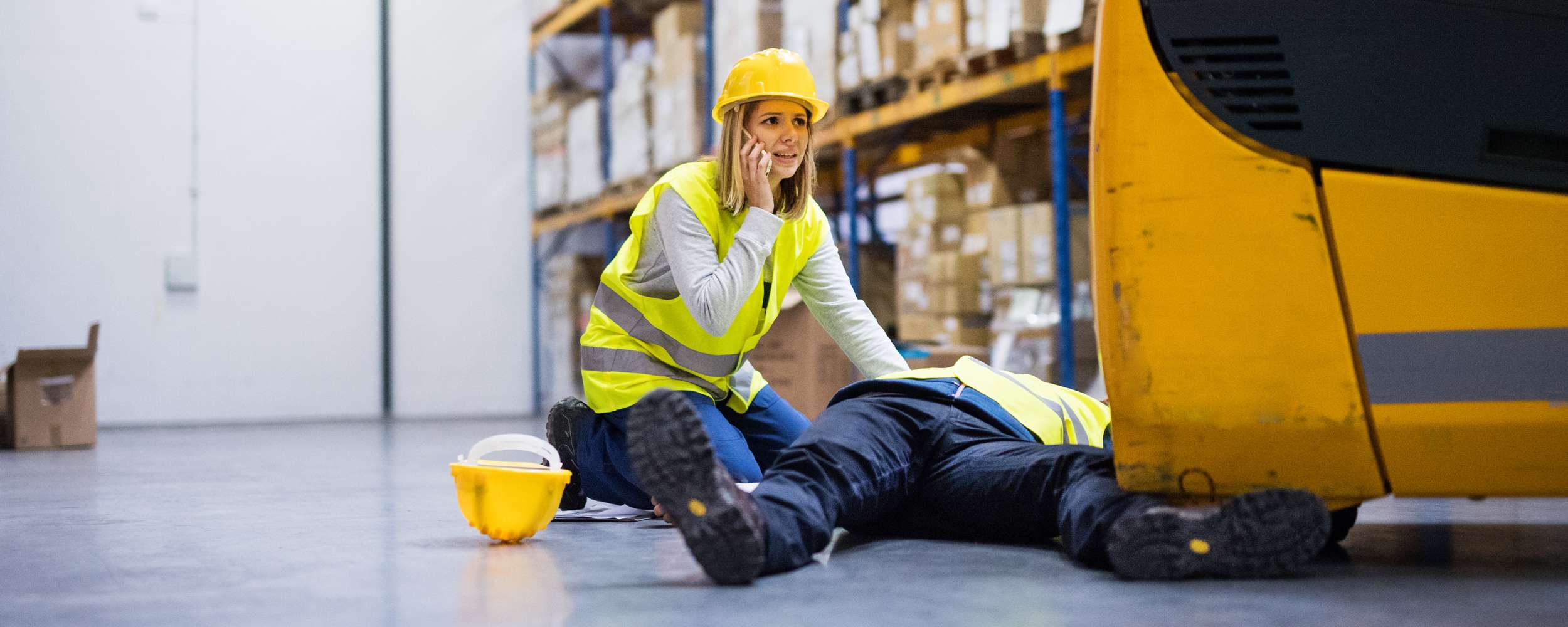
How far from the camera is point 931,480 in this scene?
2682mm

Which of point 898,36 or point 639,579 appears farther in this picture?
point 898,36

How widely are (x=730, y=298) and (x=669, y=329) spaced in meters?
0.34

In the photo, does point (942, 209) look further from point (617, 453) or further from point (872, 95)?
point (617, 453)

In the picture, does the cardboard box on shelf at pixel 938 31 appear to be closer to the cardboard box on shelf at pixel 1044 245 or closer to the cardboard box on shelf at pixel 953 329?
the cardboard box on shelf at pixel 1044 245

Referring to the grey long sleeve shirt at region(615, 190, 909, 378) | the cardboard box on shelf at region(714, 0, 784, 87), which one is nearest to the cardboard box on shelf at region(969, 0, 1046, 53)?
the cardboard box on shelf at region(714, 0, 784, 87)

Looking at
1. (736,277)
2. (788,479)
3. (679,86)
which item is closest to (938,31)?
(679,86)

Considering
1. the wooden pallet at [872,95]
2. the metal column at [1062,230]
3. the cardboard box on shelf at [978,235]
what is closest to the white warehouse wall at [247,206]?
the wooden pallet at [872,95]

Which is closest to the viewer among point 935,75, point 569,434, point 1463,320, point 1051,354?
point 1463,320

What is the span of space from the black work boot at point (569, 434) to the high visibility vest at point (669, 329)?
6 cm

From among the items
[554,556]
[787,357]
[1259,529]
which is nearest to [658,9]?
[787,357]

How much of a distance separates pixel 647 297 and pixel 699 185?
1.00 ft

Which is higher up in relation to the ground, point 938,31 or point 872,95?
point 938,31

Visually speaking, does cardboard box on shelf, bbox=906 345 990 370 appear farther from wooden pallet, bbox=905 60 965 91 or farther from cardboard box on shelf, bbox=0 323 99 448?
cardboard box on shelf, bbox=0 323 99 448

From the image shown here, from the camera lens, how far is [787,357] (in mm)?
6492
